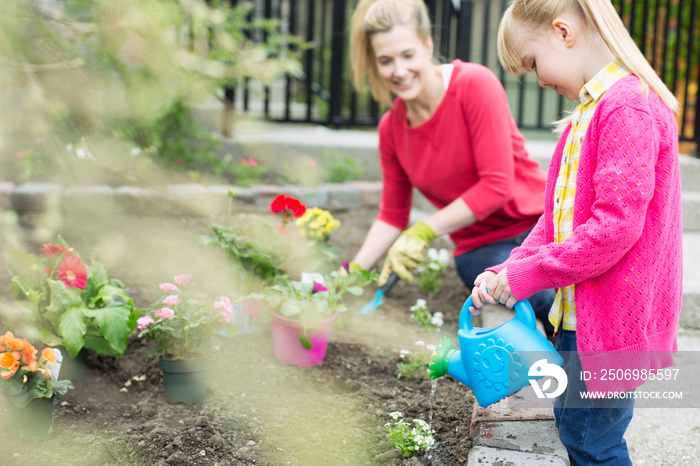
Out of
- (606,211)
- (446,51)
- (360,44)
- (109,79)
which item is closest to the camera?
(606,211)

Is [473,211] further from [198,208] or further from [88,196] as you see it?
[88,196]

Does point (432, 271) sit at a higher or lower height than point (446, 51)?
lower

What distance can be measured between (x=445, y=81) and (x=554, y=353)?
129cm

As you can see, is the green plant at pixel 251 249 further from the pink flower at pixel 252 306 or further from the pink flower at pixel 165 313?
the pink flower at pixel 165 313

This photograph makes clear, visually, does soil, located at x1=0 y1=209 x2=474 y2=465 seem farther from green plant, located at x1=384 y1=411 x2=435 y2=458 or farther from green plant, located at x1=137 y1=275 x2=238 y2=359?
green plant, located at x1=137 y1=275 x2=238 y2=359

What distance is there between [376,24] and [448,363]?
4.27 ft

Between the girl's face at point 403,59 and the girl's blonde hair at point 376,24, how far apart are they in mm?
25

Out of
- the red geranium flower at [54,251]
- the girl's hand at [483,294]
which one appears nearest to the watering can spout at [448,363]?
the girl's hand at [483,294]

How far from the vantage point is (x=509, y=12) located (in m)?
1.38

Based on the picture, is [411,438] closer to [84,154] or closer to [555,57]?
[555,57]

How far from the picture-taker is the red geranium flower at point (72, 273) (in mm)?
1702

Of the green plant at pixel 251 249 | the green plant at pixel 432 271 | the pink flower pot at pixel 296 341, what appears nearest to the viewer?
the pink flower pot at pixel 296 341

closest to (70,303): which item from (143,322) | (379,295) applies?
(143,322)

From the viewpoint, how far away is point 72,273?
1.71 m
